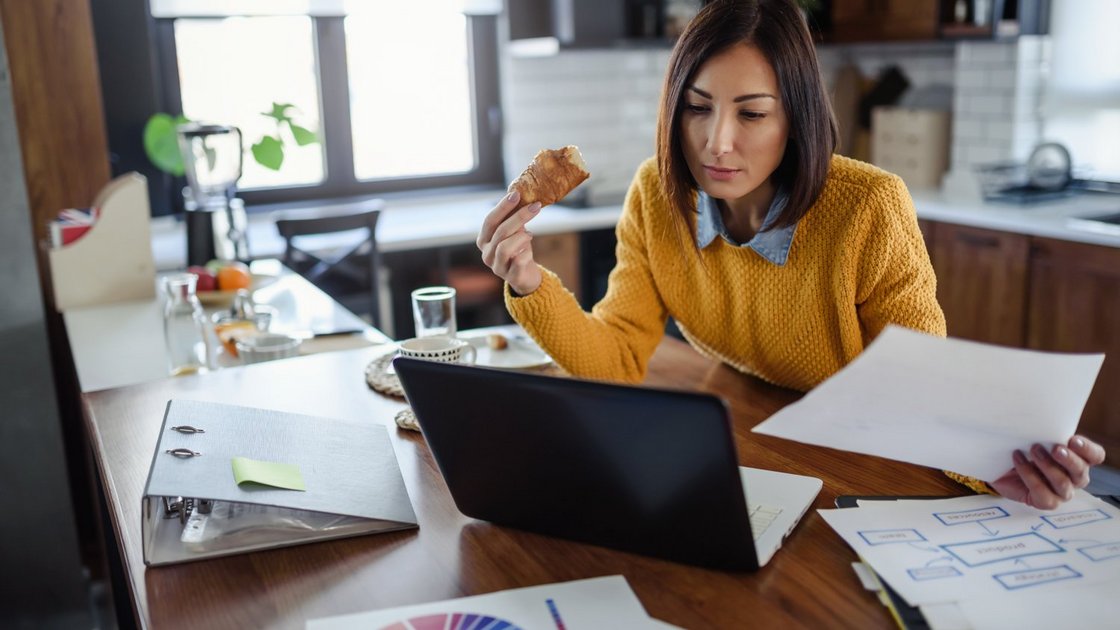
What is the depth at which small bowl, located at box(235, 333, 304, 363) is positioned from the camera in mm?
1938

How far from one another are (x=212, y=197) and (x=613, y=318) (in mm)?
1746

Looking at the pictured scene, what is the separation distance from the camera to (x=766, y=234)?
167 cm

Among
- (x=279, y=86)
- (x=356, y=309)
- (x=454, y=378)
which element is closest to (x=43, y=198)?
(x=356, y=309)

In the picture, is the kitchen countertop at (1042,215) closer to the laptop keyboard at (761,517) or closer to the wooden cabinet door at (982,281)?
the wooden cabinet door at (982,281)

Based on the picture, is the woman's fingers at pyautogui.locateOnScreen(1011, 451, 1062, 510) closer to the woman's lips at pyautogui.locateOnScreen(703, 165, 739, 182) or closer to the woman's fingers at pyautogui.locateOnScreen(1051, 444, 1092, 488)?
the woman's fingers at pyautogui.locateOnScreen(1051, 444, 1092, 488)

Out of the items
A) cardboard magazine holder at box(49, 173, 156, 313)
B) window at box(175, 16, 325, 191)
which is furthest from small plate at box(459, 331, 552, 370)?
window at box(175, 16, 325, 191)

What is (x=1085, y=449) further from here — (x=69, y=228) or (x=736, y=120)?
(x=69, y=228)

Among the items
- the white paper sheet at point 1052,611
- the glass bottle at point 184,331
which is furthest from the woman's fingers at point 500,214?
the white paper sheet at point 1052,611

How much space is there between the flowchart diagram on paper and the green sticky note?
23.0 inches

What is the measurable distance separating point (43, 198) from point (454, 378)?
2.34m

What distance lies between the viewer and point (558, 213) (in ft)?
13.8

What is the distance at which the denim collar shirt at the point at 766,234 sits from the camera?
1.65 m

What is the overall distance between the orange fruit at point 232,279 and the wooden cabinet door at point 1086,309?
97.3 inches

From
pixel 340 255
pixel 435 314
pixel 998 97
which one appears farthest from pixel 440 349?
pixel 998 97
